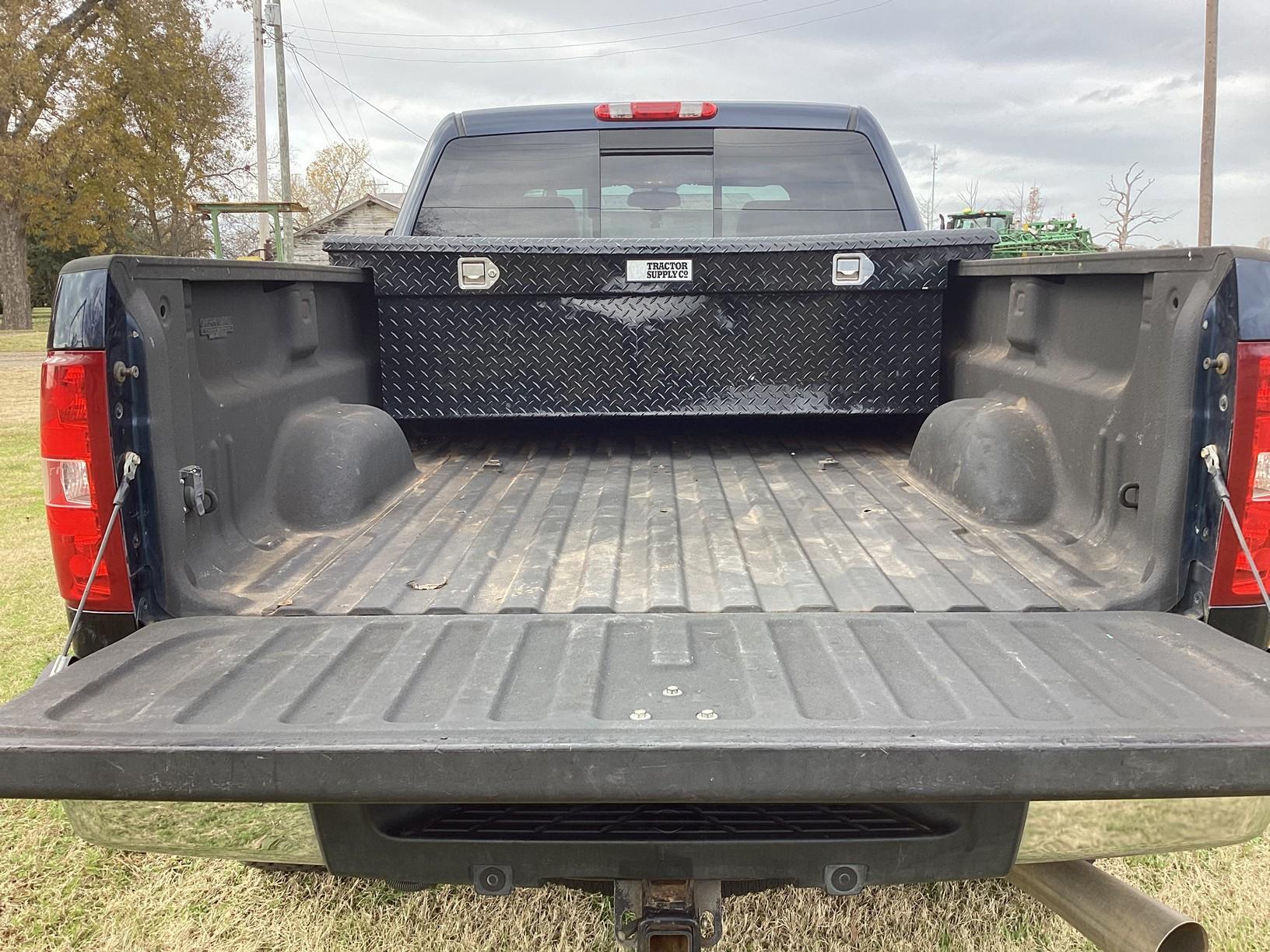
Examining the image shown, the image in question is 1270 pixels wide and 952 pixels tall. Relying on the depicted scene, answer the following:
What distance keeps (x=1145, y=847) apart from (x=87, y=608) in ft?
6.43

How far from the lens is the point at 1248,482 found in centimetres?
177

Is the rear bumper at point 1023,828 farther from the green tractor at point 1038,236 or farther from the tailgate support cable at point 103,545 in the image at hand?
the green tractor at point 1038,236

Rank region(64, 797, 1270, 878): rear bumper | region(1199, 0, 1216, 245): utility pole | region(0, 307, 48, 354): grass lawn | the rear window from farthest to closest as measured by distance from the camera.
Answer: region(0, 307, 48, 354): grass lawn
region(1199, 0, 1216, 245): utility pole
the rear window
region(64, 797, 1270, 878): rear bumper

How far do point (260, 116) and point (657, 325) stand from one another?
2416 cm

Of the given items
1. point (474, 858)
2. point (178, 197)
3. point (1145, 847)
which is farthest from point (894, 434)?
point (178, 197)

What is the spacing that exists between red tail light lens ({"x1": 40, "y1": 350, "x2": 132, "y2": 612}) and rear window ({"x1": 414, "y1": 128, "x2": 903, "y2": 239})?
6.48 feet

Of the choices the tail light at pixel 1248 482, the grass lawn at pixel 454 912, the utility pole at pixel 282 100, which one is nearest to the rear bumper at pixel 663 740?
the tail light at pixel 1248 482

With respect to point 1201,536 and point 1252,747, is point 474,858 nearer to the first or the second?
point 1252,747

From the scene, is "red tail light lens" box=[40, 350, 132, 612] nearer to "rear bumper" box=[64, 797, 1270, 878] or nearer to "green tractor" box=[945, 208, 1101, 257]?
"rear bumper" box=[64, 797, 1270, 878]

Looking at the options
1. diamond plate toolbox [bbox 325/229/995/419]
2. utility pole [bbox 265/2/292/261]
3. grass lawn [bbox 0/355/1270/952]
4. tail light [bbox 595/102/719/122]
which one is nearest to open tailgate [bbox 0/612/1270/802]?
grass lawn [bbox 0/355/1270/952]

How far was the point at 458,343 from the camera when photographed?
323cm

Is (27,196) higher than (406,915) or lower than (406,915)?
higher

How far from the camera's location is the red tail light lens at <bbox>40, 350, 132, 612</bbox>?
1.81m

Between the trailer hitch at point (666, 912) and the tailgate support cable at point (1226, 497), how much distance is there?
109 centimetres
